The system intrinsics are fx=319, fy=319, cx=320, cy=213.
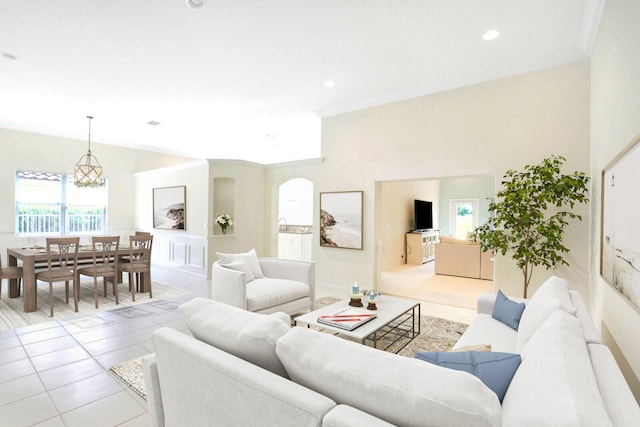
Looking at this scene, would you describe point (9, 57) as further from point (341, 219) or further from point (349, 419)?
point (349, 419)

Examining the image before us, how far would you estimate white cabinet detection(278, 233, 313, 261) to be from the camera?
8.05 metres

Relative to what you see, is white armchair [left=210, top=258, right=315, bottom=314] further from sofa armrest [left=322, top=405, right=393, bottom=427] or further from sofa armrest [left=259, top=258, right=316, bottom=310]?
sofa armrest [left=322, top=405, right=393, bottom=427]

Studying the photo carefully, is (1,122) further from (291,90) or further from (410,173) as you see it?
(410,173)

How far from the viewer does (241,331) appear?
1393 mm

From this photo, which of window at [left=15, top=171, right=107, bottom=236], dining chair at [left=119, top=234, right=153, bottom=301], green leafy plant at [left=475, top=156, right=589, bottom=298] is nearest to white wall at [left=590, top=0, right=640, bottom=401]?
green leafy plant at [left=475, top=156, right=589, bottom=298]

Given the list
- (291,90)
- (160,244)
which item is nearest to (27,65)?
(291,90)

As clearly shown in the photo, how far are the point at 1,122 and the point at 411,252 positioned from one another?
31.6 feet

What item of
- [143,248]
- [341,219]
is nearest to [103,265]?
[143,248]

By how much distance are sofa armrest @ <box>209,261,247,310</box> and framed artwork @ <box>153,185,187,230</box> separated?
12.6 feet

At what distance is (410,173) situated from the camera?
16.4 ft

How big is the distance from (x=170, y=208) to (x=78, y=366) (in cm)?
514

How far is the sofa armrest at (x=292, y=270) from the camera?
4172 mm

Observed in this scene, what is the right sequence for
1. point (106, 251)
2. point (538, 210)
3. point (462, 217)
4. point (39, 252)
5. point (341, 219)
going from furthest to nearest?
point (462, 217)
point (341, 219)
point (106, 251)
point (39, 252)
point (538, 210)

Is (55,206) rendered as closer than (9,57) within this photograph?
No
